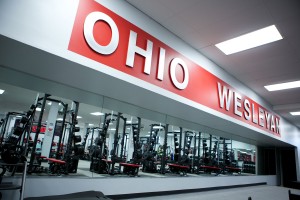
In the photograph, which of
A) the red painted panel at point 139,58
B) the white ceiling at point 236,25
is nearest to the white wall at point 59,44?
the red painted panel at point 139,58

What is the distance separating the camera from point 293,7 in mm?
2688

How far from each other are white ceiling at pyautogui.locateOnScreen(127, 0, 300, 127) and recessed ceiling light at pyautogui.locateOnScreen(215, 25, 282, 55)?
11 centimetres

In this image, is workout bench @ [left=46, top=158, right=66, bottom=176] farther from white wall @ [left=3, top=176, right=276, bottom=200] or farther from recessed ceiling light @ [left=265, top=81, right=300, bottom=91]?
recessed ceiling light @ [left=265, top=81, right=300, bottom=91]

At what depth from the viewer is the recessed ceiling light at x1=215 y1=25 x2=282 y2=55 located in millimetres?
3236

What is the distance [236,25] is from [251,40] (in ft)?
1.90

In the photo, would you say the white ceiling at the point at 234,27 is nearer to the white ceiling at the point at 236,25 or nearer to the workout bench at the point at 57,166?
the white ceiling at the point at 236,25

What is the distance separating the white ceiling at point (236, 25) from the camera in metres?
2.75

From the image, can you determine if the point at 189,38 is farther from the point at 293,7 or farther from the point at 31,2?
the point at 31,2

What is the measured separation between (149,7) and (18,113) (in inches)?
213

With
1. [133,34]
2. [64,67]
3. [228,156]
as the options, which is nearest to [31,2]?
[64,67]

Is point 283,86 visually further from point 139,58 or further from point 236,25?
point 139,58

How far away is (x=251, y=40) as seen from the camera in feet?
11.4

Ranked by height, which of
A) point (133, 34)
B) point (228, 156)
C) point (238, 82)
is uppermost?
point (238, 82)

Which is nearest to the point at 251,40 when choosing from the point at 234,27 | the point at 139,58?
the point at 234,27
